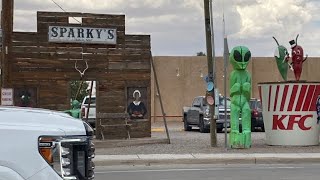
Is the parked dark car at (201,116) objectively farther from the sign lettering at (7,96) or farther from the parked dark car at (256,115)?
the sign lettering at (7,96)

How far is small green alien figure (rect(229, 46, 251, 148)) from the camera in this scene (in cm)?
1836

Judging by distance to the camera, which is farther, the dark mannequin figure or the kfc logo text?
the dark mannequin figure

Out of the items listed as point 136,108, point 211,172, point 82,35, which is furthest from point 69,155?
point 136,108

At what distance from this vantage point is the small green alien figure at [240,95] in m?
18.4

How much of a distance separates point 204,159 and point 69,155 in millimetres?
11865

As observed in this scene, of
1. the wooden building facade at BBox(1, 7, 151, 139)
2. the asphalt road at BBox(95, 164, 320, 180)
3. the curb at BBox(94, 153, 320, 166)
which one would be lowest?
the asphalt road at BBox(95, 164, 320, 180)

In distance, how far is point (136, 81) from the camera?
22.0 m

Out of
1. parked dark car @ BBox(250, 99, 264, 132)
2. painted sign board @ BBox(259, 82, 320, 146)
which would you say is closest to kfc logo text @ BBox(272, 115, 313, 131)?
painted sign board @ BBox(259, 82, 320, 146)

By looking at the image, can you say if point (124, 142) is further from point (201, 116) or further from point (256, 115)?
point (256, 115)

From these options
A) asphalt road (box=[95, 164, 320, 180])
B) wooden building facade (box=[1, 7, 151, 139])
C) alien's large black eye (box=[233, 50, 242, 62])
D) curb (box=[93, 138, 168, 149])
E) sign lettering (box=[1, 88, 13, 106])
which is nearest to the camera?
asphalt road (box=[95, 164, 320, 180])

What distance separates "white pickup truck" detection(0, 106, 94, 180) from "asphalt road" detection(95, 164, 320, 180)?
8.26 metres

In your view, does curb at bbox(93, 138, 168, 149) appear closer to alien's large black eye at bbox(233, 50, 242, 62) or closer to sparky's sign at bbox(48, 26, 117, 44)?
sparky's sign at bbox(48, 26, 117, 44)

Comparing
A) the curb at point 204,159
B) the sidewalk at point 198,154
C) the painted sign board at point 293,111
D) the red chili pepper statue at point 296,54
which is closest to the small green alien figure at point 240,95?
the sidewalk at point 198,154

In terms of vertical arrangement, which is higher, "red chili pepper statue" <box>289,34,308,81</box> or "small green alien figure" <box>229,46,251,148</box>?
"red chili pepper statue" <box>289,34,308,81</box>
